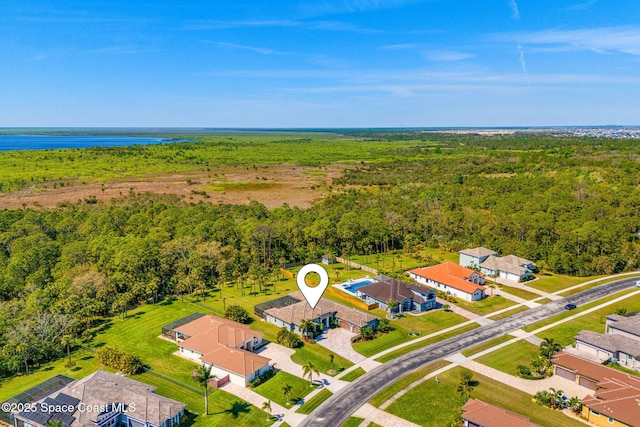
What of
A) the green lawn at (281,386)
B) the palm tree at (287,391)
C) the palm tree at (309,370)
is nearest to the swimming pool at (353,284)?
the palm tree at (309,370)

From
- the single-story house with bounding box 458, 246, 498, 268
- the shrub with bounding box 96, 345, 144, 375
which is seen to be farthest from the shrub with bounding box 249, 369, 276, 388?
the single-story house with bounding box 458, 246, 498, 268

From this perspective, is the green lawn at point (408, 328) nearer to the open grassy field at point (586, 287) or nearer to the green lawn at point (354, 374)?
the green lawn at point (354, 374)

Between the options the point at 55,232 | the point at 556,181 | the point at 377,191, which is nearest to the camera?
the point at 55,232

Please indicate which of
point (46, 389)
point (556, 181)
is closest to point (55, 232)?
point (46, 389)

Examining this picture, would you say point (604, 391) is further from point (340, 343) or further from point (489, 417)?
point (340, 343)

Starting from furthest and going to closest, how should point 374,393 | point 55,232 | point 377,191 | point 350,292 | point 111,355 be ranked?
point 377,191, point 55,232, point 350,292, point 111,355, point 374,393

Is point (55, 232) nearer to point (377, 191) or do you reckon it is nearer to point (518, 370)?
point (518, 370)

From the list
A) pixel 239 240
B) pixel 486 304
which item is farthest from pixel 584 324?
pixel 239 240
